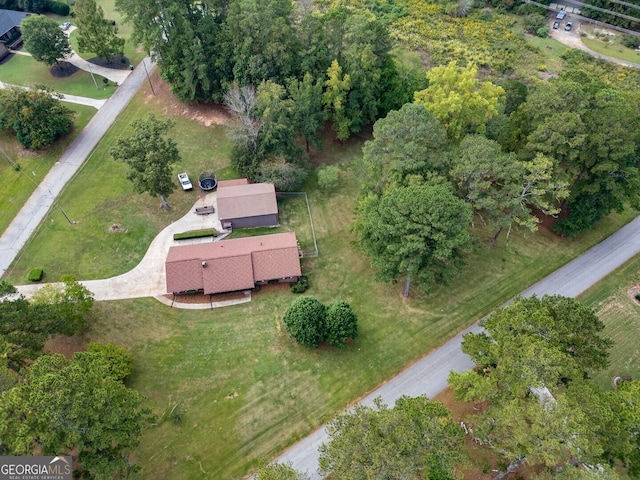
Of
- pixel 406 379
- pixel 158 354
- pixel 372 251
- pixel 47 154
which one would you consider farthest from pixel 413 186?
pixel 47 154

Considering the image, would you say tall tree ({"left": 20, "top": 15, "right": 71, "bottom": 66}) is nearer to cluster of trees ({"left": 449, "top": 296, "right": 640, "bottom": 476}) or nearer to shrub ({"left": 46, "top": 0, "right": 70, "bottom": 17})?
shrub ({"left": 46, "top": 0, "right": 70, "bottom": 17})

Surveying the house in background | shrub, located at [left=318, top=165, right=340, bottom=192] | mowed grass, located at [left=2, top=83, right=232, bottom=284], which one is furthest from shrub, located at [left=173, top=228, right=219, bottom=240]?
the house in background

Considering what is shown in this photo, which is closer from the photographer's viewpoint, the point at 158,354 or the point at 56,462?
the point at 56,462

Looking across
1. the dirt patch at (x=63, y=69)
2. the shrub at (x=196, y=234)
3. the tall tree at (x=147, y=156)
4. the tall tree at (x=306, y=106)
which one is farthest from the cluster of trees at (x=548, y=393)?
the dirt patch at (x=63, y=69)

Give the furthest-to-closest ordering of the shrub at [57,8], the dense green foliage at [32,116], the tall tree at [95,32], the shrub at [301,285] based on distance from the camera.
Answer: the shrub at [57,8]
the tall tree at [95,32]
the dense green foliage at [32,116]
the shrub at [301,285]

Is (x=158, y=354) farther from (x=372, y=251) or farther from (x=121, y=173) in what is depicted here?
(x=121, y=173)

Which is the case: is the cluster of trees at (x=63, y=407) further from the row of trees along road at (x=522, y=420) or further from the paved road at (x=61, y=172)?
the paved road at (x=61, y=172)
